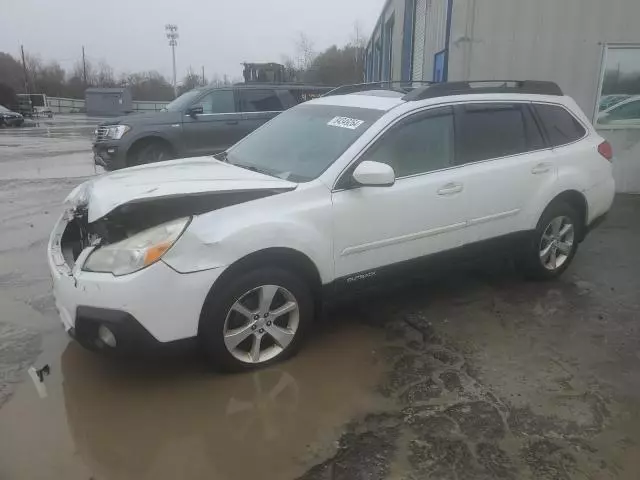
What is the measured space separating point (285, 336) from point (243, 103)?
786 cm

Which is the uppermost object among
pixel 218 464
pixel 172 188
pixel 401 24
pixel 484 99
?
pixel 401 24

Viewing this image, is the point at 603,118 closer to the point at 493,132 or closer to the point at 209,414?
the point at 493,132

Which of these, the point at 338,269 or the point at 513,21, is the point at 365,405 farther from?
the point at 513,21

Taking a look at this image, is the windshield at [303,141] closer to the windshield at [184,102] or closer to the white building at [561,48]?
the white building at [561,48]

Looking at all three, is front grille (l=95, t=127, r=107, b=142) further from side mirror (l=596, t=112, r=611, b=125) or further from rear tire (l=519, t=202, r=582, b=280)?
side mirror (l=596, t=112, r=611, b=125)

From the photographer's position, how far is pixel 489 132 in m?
4.39

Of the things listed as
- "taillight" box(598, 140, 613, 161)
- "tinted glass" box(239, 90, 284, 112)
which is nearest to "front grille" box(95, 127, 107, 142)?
"tinted glass" box(239, 90, 284, 112)

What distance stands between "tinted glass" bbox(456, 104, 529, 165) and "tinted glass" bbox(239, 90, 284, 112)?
678 cm

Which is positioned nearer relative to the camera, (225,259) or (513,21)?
(225,259)

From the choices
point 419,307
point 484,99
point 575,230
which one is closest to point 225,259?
point 419,307

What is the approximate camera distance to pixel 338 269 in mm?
3607

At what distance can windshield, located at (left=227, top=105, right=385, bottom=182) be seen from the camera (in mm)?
3777

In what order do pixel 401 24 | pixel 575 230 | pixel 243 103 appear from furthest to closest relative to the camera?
pixel 401 24
pixel 243 103
pixel 575 230

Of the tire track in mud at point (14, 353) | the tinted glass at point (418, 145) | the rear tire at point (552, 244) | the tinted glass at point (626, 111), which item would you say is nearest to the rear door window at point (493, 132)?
the tinted glass at point (418, 145)
